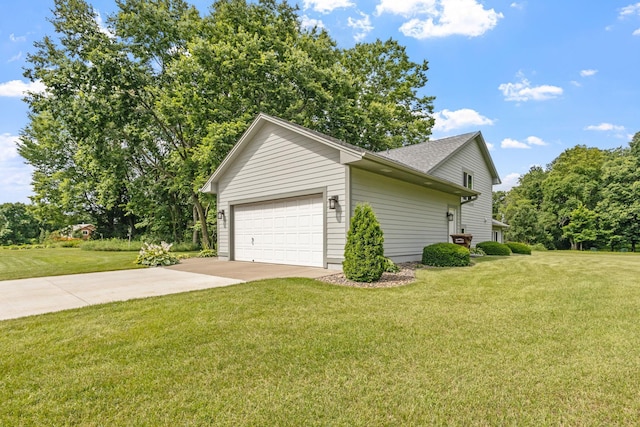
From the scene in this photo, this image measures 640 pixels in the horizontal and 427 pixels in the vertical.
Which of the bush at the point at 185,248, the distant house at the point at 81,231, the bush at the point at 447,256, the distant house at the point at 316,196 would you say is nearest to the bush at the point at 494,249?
the distant house at the point at 316,196

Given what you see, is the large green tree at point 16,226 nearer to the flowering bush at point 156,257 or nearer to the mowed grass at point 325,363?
the flowering bush at point 156,257

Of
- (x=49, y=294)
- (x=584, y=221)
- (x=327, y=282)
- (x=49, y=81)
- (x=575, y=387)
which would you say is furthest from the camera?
(x=584, y=221)

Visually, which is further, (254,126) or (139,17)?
(139,17)

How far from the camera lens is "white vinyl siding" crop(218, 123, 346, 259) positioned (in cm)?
862

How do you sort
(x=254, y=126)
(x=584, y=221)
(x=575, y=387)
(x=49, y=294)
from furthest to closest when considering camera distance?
(x=584, y=221), (x=254, y=126), (x=49, y=294), (x=575, y=387)

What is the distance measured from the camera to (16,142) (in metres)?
25.2

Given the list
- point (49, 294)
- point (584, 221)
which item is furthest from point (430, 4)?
point (584, 221)

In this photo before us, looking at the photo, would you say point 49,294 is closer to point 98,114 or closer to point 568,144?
point 98,114

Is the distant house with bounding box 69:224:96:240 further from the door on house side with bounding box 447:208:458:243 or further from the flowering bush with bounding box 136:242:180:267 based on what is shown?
the door on house side with bounding box 447:208:458:243

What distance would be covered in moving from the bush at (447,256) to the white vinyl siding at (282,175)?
11.0 feet

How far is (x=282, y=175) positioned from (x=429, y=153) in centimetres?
759

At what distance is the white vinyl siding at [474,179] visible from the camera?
14292mm

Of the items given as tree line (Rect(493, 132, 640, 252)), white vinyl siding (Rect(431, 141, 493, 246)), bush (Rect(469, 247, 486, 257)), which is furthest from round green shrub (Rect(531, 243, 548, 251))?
bush (Rect(469, 247, 486, 257))

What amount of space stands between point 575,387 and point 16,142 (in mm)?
35149
